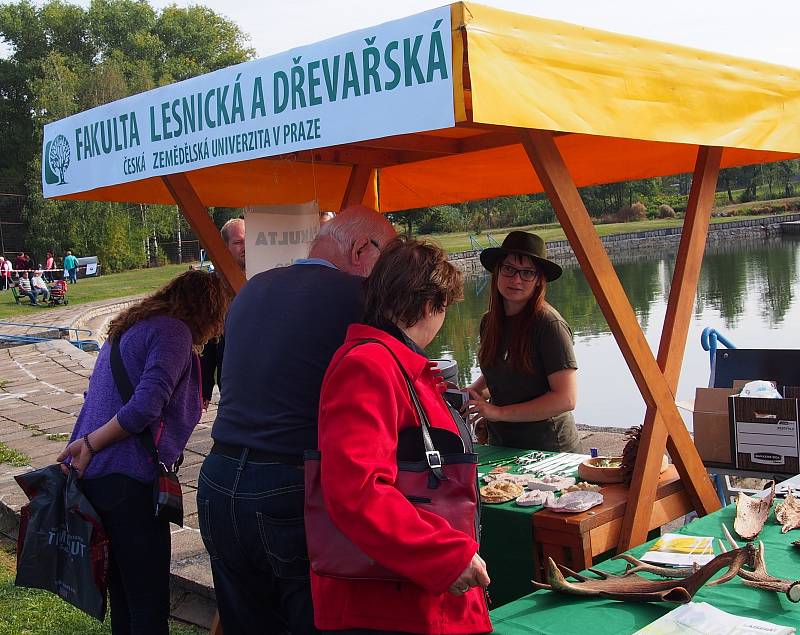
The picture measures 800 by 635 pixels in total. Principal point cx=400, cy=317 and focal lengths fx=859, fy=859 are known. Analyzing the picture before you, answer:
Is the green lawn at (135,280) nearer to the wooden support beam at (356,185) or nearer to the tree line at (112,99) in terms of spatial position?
the wooden support beam at (356,185)

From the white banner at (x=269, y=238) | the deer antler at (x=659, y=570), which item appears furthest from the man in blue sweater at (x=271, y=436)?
the white banner at (x=269, y=238)

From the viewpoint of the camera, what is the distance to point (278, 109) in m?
2.53

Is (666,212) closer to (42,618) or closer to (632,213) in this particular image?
(632,213)

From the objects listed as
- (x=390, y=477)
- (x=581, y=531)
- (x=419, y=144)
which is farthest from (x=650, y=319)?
(x=390, y=477)

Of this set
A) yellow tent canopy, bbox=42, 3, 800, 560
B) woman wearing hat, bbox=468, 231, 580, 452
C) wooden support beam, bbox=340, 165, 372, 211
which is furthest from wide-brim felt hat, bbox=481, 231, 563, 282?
wooden support beam, bbox=340, 165, 372, 211

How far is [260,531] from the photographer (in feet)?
7.11

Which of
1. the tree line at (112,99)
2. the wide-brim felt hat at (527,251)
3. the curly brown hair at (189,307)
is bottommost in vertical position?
the curly brown hair at (189,307)

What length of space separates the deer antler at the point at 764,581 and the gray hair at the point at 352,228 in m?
1.36

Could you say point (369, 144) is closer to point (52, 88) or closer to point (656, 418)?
point (656, 418)

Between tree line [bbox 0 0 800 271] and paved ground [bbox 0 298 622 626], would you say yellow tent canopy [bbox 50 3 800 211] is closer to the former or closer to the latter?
paved ground [bbox 0 298 622 626]

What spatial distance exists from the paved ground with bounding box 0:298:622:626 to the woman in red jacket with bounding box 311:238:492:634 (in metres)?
2.54

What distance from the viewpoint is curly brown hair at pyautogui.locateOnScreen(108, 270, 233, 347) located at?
3.02 m

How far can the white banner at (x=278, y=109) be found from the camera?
2.11 metres

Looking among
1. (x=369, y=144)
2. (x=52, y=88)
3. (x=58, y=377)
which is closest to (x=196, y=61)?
(x=52, y=88)
